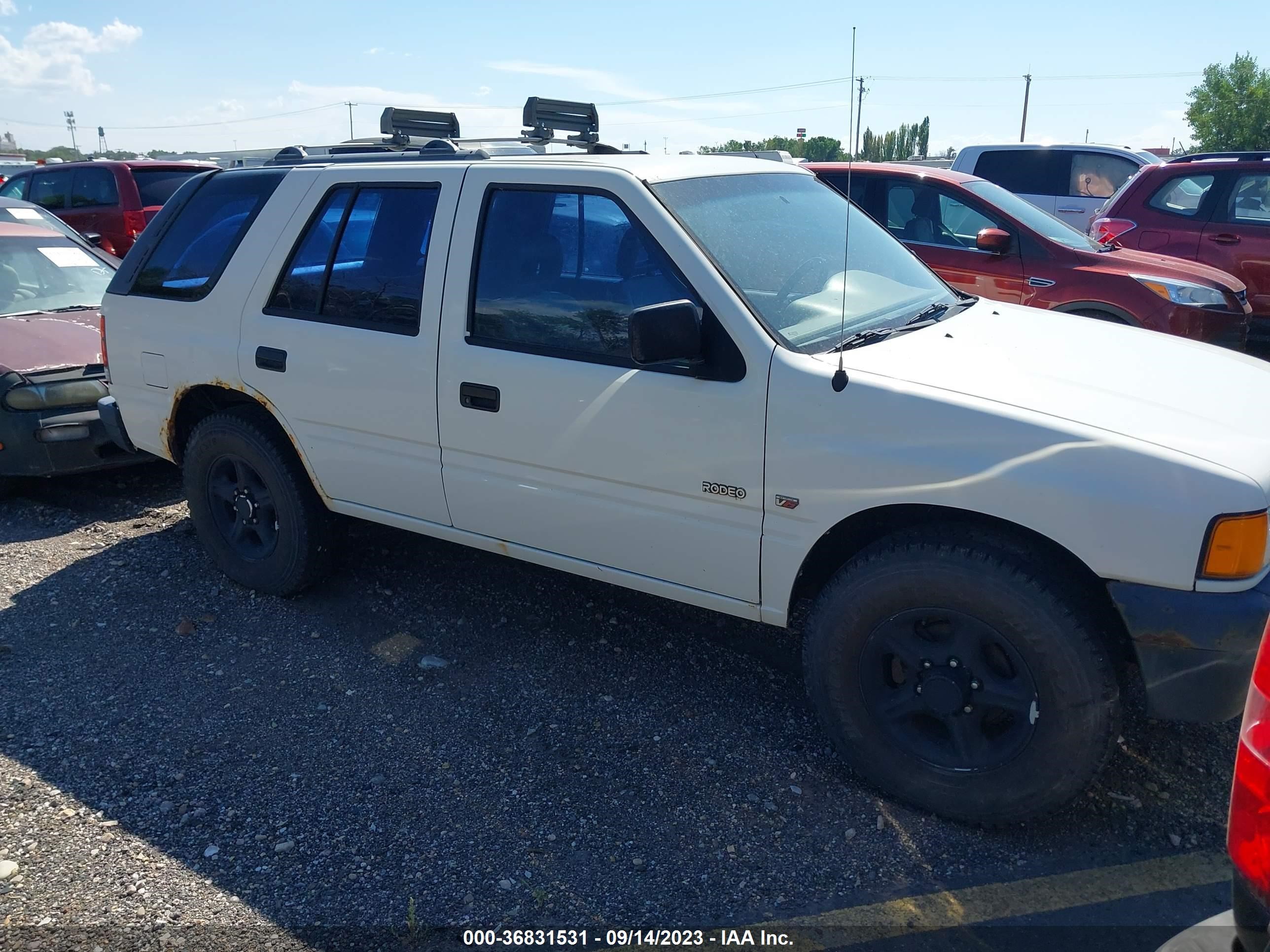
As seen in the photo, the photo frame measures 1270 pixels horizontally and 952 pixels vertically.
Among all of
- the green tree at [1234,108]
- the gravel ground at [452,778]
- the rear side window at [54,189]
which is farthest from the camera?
the green tree at [1234,108]

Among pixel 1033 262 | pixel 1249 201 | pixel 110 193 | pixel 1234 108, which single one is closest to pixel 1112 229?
pixel 1249 201

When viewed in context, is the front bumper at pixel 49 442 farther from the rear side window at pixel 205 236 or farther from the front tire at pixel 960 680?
the front tire at pixel 960 680

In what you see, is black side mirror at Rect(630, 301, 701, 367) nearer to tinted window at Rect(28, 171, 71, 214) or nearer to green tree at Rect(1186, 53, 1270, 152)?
tinted window at Rect(28, 171, 71, 214)

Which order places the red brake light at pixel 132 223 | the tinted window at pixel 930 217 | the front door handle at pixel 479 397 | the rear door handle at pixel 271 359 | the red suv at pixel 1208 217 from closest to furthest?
the front door handle at pixel 479 397, the rear door handle at pixel 271 359, the tinted window at pixel 930 217, the red suv at pixel 1208 217, the red brake light at pixel 132 223

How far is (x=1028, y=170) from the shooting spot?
11.7 metres

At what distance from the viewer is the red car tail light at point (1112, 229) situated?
342 inches

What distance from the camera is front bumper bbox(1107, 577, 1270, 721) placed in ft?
8.27

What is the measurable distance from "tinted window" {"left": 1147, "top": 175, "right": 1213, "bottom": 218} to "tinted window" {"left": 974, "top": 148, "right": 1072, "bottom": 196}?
3013mm

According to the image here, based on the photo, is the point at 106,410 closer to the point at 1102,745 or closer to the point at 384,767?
the point at 384,767

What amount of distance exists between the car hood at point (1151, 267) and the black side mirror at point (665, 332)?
15.8ft

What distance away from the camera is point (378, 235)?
13.1 feet

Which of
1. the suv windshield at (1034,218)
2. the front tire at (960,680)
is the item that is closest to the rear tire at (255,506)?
the front tire at (960,680)

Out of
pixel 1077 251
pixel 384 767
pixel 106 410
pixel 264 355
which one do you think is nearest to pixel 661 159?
pixel 264 355

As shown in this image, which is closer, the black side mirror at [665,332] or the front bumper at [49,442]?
the black side mirror at [665,332]
